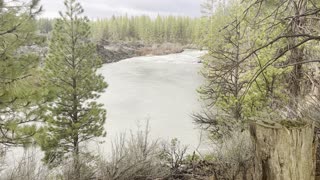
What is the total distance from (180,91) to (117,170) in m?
17.1

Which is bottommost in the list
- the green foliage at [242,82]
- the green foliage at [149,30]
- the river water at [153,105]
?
the river water at [153,105]

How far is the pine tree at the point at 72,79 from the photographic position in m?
11.6

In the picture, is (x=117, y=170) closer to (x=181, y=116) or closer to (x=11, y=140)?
(x=11, y=140)

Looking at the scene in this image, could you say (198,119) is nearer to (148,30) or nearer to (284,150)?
(284,150)

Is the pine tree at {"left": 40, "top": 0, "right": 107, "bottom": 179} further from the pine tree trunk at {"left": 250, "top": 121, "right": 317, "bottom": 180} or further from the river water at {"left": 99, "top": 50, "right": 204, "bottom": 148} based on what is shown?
the pine tree trunk at {"left": 250, "top": 121, "right": 317, "bottom": 180}

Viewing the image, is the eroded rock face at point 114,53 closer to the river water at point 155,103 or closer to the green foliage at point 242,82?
the river water at point 155,103

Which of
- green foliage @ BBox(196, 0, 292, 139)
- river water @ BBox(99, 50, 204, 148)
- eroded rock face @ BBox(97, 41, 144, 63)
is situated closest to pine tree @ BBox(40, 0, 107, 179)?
river water @ BBox(99, 50, 204, 148)

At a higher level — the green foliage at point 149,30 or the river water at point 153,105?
the green foliage at point 149,30

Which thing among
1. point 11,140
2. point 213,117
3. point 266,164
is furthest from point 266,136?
point 213,117

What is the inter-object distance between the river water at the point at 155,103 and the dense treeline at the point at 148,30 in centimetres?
3968

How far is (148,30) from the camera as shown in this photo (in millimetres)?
69938

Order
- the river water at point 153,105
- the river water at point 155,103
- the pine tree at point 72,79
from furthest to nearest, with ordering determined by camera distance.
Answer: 1. the river water at point 155,103
2. the river water at point 153,105
3. the pine tree at point 72,79

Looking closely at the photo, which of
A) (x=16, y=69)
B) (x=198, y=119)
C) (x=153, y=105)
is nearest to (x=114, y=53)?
(x=153, y=105)

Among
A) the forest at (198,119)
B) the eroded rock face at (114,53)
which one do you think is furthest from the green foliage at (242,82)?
the eroded rock face at (114,53)
